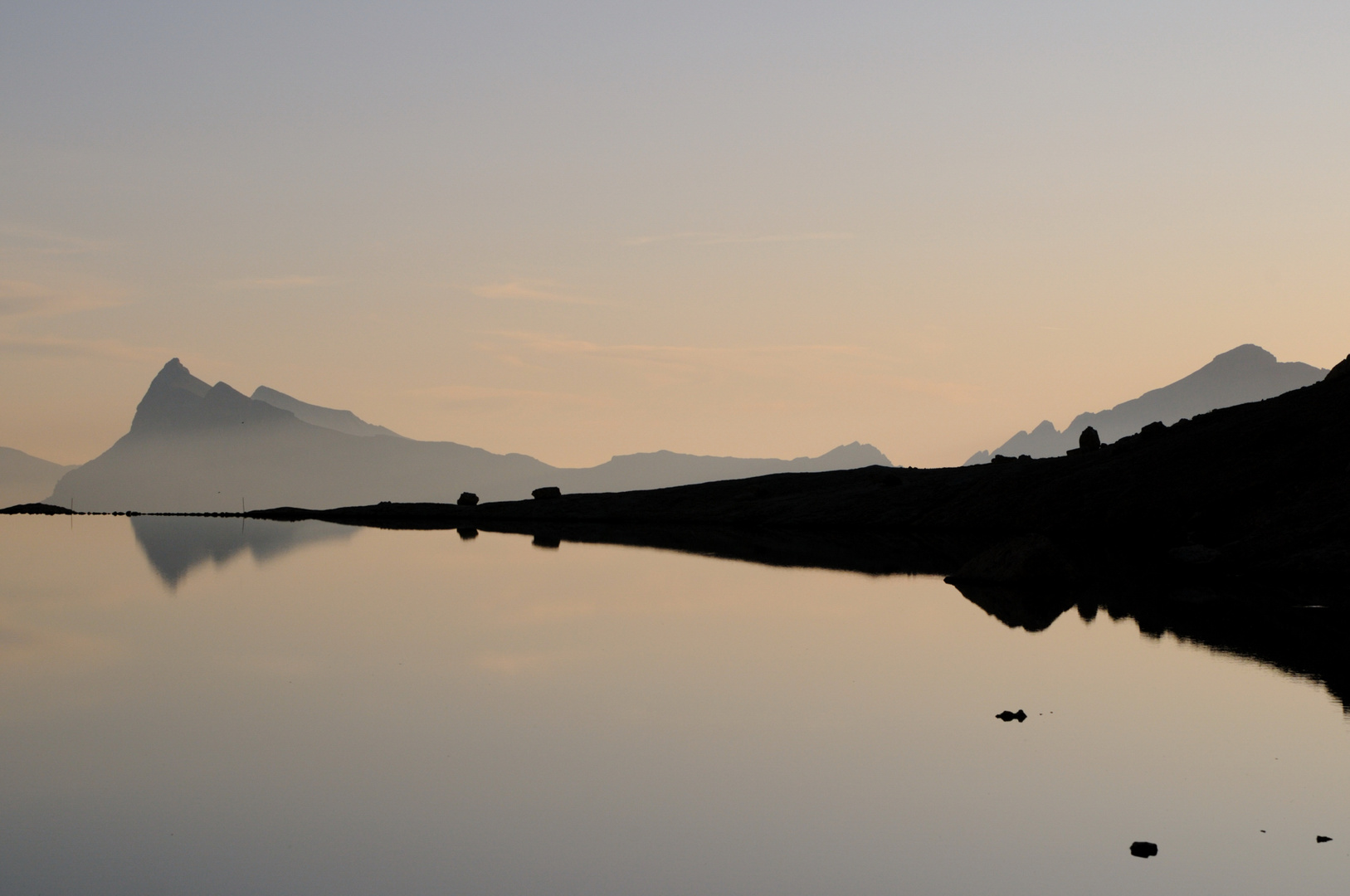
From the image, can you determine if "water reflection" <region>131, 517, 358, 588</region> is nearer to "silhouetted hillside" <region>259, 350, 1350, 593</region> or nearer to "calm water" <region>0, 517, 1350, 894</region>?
"silhouetted hillside" <region>259, 350, 1350, 593</region>

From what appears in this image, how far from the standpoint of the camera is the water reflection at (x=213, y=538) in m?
68.6

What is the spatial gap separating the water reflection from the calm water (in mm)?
24410

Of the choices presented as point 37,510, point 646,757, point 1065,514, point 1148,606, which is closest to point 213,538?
point 1065,514

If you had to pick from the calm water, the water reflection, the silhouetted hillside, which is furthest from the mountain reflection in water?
the water reflection

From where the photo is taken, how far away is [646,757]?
22.2m

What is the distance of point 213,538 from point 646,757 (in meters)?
78.9

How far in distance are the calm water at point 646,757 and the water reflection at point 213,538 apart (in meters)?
24.4

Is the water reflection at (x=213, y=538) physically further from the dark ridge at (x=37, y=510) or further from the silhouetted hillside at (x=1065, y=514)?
the dark ridge at (x=37, y=510)

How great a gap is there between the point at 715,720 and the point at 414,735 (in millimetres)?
6231

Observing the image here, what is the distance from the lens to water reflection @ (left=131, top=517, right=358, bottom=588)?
68625 mm

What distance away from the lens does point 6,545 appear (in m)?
82.9

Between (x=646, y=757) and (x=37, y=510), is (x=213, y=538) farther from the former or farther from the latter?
(x=646, y=757)

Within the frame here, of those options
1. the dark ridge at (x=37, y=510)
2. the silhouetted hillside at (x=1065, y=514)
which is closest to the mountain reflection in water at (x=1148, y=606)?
the silhouetted hillside at (x=1065, y=514)

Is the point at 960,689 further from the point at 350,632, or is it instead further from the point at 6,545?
the point at 6,545
